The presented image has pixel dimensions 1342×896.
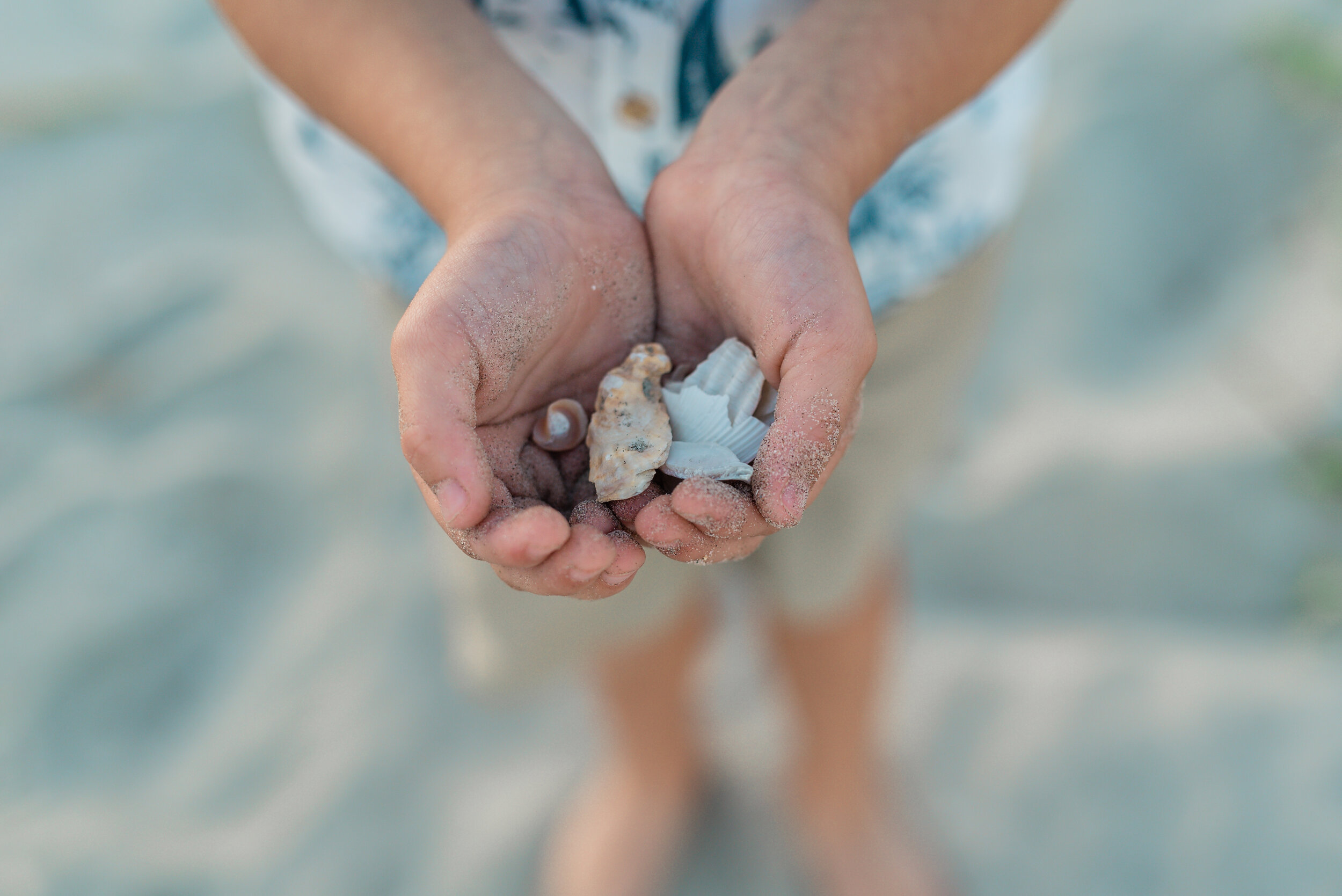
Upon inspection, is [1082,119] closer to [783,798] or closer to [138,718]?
[783,798]

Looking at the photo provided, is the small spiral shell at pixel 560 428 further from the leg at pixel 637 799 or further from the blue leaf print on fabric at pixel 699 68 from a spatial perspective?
the leg at pixel 637 799

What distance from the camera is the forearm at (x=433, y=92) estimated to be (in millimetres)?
1243

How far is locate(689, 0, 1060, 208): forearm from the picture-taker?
1.22m

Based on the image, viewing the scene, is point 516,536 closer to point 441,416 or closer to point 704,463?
point 441,416

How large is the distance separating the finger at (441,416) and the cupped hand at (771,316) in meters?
0.18

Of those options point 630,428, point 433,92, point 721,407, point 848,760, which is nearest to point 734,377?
point 721,407

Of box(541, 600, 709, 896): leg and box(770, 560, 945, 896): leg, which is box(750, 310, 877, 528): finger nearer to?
box(770, 560, 945, 896): leg

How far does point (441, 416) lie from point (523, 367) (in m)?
0.20

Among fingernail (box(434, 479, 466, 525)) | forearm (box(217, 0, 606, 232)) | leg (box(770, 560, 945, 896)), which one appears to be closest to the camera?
fingernail (box(434, 479, 466, 525))

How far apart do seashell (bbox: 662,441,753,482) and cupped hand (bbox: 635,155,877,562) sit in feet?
0.20

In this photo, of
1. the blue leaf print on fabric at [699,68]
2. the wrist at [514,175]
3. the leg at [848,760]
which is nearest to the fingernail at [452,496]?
the wrist at [514,175]

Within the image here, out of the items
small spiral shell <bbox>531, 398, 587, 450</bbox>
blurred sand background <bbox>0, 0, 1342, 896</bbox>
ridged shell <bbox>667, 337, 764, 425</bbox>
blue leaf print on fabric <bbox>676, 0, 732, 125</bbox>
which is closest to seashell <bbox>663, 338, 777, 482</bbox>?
ridged shell <bbox>667, 337, 764, 425</bbox>

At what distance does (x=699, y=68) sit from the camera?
4.49ft

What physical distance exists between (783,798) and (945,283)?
1.30 m
